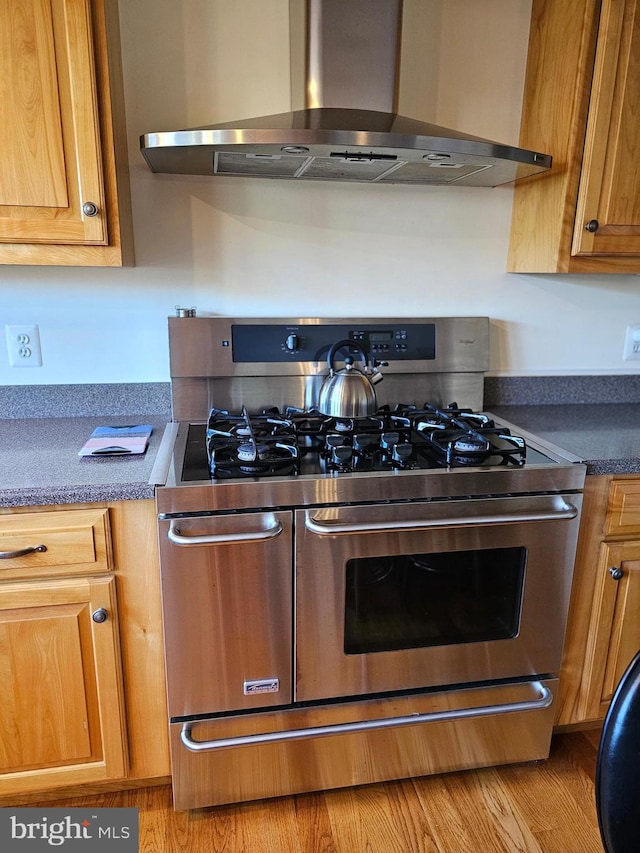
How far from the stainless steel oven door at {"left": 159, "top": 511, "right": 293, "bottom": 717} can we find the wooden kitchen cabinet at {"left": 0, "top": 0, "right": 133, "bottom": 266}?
696 mm

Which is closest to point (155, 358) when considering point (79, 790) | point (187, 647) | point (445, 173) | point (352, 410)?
point (352, 410)

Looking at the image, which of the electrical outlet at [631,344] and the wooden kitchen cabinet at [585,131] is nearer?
the wooden kitchen cabinet at [585,131]

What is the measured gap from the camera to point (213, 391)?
1.71 m

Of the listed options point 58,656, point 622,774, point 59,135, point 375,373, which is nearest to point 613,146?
point 375,373

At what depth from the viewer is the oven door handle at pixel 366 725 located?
136 centimetres

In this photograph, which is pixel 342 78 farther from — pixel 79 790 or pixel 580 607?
pixel 79 790

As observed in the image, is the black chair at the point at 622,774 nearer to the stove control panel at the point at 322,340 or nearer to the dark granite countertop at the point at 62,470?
the dark granite countertop at the point at 62,470

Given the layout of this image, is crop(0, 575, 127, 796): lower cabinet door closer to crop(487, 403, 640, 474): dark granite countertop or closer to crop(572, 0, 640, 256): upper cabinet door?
crop(487, 403, 640, 474): dark granite countertop

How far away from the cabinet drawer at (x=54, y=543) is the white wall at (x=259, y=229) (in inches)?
23.9

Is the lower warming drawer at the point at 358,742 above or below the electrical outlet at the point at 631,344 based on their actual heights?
below

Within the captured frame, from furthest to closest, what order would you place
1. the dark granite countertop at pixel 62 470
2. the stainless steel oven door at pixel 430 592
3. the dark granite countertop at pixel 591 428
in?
the dark granite countertop at pixel 591 428 < the stainless steel oven door at pixel 430 592 < the dark granite countertop at pixel 62 470

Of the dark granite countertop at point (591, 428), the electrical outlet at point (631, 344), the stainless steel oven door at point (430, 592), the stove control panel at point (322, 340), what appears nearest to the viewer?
the stainless steel oven door at point (430, 592)

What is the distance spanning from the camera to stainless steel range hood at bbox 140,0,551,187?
4.12 feet
